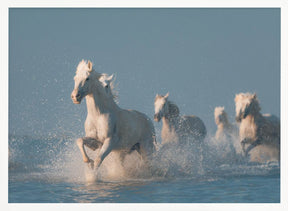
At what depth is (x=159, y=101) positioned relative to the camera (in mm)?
10109

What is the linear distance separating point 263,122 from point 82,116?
458 cm

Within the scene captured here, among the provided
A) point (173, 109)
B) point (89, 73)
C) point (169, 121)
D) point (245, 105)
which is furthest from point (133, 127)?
point (245, 105)

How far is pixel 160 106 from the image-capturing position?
10008mm

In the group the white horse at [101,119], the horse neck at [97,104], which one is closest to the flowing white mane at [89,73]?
the white horse at [101,119]

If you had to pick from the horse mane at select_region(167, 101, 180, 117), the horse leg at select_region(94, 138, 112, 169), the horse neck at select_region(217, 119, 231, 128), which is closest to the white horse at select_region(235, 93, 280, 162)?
the horse neck at select_region(217, 119, 231, 128)

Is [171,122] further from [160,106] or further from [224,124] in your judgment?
[224,124]

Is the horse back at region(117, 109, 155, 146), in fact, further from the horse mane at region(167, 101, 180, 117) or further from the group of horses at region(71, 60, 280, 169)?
the horse mane at region(167, 101, 180, 117)

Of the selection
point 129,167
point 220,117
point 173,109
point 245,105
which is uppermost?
point 245,105

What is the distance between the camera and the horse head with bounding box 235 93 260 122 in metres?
11.6

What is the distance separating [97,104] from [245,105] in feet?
15.0

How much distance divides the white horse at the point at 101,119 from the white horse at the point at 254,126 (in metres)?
3.84

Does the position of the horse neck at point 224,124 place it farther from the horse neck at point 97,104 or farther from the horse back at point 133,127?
the horse neck at point 97,104
